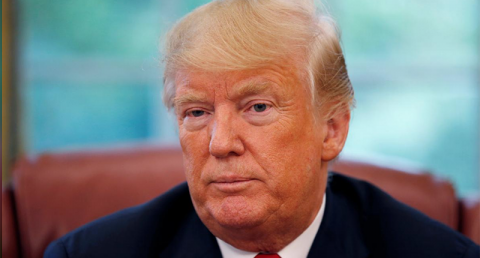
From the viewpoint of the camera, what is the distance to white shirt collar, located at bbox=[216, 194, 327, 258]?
4.45 ft

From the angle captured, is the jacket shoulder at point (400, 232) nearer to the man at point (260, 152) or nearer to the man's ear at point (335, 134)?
the man at point (260, 152)

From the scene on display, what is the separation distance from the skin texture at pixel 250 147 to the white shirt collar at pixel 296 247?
3.4 inches

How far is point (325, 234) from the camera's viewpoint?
1.40 metres

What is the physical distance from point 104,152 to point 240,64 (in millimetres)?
739

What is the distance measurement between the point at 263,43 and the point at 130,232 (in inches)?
25.0

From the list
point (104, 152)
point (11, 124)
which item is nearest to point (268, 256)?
point (104, 152)

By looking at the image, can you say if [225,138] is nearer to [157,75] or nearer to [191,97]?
[191,97]

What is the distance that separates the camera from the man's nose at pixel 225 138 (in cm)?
117

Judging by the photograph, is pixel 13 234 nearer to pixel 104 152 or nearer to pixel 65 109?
pixel 104 152

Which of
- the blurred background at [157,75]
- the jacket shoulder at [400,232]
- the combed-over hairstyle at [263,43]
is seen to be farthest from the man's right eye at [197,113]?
the blurred background at [157,75]

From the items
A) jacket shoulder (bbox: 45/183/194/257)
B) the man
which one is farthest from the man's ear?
jacket shoulder (bbox: 45/183/194/257)

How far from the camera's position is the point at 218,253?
1.40 m

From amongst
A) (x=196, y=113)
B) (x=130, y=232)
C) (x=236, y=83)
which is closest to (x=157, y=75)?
(x=130, y=232)

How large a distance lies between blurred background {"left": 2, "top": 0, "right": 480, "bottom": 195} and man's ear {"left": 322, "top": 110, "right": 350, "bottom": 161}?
252 centimetres
